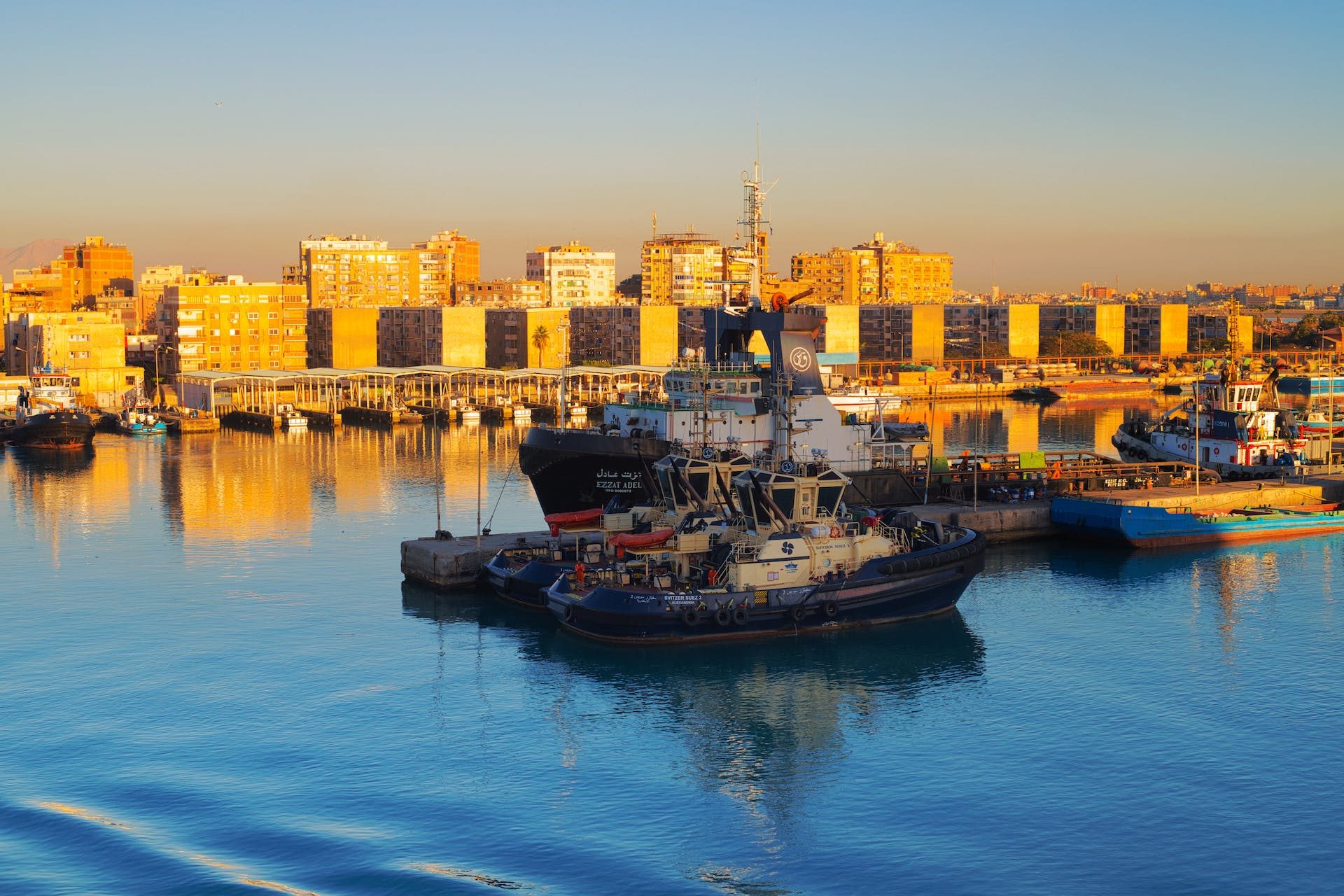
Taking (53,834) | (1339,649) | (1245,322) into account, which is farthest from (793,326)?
(1245,322)

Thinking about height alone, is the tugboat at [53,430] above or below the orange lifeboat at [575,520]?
above

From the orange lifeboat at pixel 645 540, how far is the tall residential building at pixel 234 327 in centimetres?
6828

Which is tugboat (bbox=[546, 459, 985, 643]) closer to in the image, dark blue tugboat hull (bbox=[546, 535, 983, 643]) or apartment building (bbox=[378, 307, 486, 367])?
dark blue tugboat hull (bbox=[546, 535, 983, 643])

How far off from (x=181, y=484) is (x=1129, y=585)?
33.6 meters

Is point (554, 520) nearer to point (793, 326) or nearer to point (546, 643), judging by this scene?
point (546, 643)

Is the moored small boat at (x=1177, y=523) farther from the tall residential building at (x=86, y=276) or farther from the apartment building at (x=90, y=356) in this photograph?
the tall residential building at (x=86, y=276)

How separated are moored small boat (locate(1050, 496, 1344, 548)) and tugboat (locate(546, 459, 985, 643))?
1104 cm

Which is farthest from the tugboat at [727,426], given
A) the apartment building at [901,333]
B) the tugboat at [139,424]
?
the apartment building at [901,333]

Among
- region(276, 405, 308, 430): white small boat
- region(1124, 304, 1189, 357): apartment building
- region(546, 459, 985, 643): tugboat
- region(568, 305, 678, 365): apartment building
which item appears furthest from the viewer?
region(1124, 304, 1189, 357): apartment building

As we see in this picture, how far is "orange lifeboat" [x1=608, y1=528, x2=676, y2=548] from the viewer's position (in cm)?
2816

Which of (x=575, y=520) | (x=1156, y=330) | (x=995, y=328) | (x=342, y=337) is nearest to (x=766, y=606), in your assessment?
(x=575, y=520)

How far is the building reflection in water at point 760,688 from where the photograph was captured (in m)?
21.0

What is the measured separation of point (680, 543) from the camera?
2812cm

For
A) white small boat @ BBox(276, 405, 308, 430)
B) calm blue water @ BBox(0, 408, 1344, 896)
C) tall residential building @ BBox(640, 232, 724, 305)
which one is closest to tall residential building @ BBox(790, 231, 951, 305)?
tall residential building @ BBox(640, 232, 724, 305)
